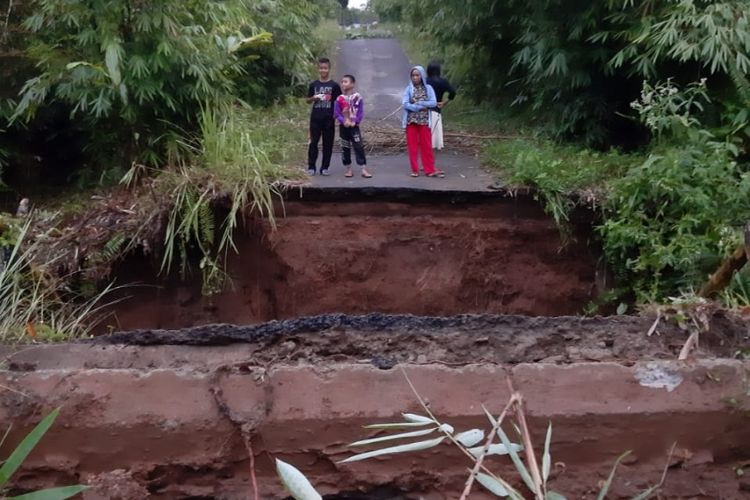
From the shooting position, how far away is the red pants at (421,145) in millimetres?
7500

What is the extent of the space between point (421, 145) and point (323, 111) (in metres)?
1.05

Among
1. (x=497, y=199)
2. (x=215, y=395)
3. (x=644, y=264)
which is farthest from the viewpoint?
(x=497, y=199)

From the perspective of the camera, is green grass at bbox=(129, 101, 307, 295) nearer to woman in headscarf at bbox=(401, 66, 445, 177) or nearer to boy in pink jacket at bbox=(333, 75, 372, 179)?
boy in pink jacket at bbox=(333, 75, 372, 179)

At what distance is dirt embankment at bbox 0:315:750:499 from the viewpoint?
3.38 metres

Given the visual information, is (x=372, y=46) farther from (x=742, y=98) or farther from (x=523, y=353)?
(x=523, y=353)

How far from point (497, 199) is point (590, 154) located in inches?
55.2

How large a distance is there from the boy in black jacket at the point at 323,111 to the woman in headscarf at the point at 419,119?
707 mm

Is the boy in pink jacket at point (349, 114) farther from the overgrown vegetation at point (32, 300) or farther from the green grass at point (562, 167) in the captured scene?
the overgrown vegetation at point (32, 300)

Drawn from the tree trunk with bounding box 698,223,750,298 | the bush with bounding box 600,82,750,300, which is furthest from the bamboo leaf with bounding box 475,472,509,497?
the bush with bounding box 600,82,750,300

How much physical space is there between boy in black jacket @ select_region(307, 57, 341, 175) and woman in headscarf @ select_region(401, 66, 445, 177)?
707 millimetres

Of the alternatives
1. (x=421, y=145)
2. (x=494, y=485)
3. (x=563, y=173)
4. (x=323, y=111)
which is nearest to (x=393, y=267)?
(x=421, y=145)

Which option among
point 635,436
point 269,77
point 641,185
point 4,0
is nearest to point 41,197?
point 4,0

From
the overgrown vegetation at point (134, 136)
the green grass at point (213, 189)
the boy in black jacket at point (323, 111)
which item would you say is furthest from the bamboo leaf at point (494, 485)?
the boy in black jacket at point (323, 111)

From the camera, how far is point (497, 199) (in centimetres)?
706
